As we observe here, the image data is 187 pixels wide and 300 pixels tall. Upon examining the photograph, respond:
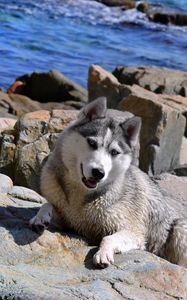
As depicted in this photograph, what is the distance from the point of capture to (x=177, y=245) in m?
6.94

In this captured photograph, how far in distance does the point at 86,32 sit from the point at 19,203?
25.2 metres

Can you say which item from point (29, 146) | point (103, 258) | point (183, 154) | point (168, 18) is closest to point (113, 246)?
point (103, 258)

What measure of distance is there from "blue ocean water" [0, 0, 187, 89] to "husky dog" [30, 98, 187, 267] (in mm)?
14737

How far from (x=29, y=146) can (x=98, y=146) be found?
147 inches

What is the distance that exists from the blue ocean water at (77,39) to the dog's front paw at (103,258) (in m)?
15.4

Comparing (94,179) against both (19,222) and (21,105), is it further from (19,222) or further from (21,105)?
(21,105)

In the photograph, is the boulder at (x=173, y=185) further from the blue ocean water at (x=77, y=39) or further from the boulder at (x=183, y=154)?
the blue ocean water at (x=77, y=39)

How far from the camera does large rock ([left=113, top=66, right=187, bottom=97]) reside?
59.6 ft

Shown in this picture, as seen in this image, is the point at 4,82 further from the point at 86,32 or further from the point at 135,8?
the point at 135,8

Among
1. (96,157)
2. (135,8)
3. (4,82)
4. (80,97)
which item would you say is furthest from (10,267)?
(135,8)

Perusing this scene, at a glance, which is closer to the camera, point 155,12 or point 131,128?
point 131,128

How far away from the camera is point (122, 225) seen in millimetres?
6566

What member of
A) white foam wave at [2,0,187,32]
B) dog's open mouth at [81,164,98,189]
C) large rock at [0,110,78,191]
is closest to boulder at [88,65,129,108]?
large rock at [0,110,78,191]

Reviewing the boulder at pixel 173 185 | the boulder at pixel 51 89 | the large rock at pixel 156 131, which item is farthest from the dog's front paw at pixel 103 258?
the boulder at pixel 51 89
